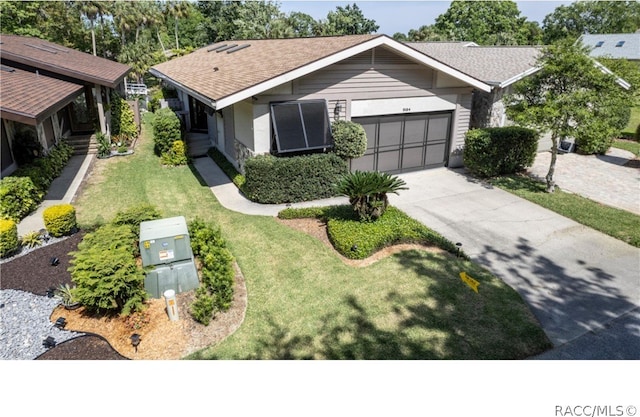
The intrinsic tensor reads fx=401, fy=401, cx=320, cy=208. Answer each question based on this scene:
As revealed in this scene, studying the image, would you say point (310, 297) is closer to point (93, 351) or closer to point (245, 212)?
point (93, 351)

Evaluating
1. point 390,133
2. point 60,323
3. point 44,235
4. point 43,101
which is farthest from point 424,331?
point 43,101

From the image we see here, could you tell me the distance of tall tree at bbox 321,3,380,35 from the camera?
56.8m

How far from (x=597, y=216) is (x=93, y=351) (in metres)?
12.4

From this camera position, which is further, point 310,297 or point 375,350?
point 310,297

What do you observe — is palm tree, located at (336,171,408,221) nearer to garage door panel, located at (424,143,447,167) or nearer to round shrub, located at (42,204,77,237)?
garage door panel, located at (424,143,447,167)

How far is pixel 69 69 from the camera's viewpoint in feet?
49.9

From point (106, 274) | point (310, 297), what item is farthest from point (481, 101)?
point (106, 274)

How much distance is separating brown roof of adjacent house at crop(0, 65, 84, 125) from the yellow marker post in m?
10.4

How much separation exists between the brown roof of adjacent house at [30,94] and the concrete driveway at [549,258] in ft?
32.4

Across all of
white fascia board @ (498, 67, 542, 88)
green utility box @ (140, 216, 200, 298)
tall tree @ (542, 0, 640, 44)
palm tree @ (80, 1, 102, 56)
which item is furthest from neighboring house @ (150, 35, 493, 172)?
tall tree @ (542, 0, 640, 44)

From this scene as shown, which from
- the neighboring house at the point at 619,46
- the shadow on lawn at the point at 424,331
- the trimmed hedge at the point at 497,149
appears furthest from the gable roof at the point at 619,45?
the shadow on lawn at the point at 424,331

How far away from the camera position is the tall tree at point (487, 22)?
2525 inches

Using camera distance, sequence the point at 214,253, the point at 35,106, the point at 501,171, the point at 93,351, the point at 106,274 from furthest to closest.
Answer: the point at 501,171
the point at 35,106
the point at 214,253
the point at 106,274
the point at 93,351

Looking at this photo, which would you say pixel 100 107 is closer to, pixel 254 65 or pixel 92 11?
pixel 254 65
